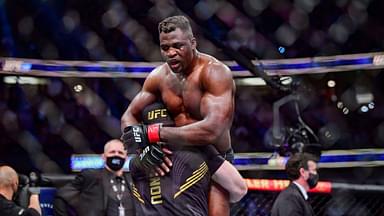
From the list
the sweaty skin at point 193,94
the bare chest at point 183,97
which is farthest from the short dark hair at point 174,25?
the bare chest at point 183,97


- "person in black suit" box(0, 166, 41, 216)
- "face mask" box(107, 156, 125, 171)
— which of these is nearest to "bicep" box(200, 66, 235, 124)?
"person in black suit" box(0, 166, 41, 216)

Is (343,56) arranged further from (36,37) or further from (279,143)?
(36,37)

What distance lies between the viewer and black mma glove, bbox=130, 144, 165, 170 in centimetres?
144

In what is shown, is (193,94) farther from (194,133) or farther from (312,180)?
(312,180)

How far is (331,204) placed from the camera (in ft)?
9.57

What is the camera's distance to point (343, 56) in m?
3.68

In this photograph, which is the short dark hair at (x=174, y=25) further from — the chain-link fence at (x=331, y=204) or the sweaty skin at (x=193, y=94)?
the chain-link fence at (x=331, y=204)

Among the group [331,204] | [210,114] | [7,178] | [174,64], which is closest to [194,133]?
[210,114]

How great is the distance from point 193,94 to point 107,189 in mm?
996

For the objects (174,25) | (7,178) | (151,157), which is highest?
(174,25)

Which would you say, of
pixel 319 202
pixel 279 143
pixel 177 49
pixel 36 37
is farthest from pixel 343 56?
pixel 177 49

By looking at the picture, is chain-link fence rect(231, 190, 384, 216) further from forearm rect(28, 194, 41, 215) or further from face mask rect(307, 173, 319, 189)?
forearm rect(28, 194, 41, 215)

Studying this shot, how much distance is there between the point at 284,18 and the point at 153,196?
240cm

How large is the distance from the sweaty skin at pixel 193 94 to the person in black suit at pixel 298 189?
2.94 ft
